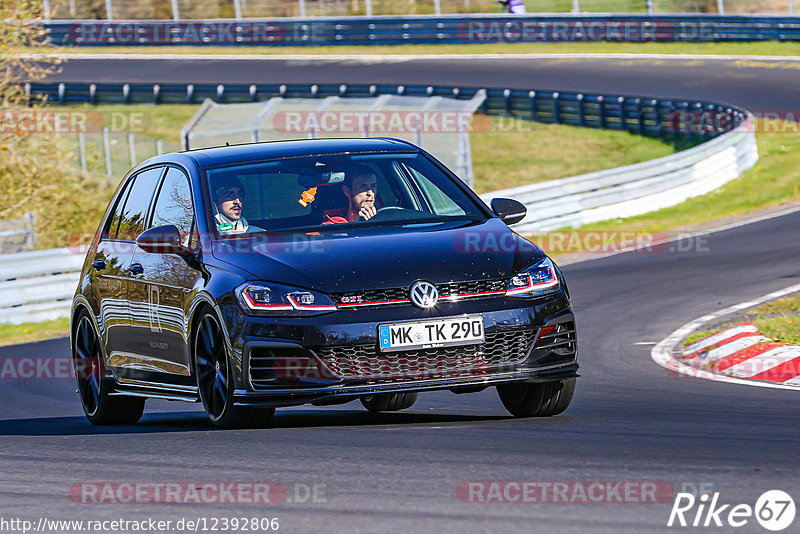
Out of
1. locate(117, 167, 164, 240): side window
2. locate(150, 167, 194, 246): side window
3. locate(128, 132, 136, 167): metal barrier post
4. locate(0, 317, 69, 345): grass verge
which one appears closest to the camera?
locate(150, 167, 194, 246): side window

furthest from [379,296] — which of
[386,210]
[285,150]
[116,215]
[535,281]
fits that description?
[116,215]

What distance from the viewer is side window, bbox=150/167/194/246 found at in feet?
27.4

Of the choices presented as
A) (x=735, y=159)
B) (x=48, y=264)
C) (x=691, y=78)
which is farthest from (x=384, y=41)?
(x=48, y=264)

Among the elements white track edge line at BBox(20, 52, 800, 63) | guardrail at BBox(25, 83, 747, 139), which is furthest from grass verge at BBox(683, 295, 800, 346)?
white track edge line at BBox(20, 52, 800, 63)

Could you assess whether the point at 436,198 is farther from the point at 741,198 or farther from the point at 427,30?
the point at 427,30

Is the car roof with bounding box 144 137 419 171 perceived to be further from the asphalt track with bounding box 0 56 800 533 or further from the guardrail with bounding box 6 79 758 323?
the guardrail with bounding box 6 79 758 323

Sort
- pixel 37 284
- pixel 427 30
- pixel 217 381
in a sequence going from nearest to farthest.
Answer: pixel 217 381
pixel 37 284
pixel 427 30

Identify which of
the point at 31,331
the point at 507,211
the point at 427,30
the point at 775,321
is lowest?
the point at 427,30

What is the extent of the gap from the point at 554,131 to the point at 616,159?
14.7 feet

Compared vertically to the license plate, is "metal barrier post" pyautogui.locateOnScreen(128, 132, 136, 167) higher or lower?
lower

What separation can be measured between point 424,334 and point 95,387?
3209 mm

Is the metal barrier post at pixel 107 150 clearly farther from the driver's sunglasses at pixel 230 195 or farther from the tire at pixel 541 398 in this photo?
the tire at pixel 541 398

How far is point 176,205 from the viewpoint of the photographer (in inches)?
338

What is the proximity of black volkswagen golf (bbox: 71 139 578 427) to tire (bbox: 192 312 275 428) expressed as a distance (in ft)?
0.05
